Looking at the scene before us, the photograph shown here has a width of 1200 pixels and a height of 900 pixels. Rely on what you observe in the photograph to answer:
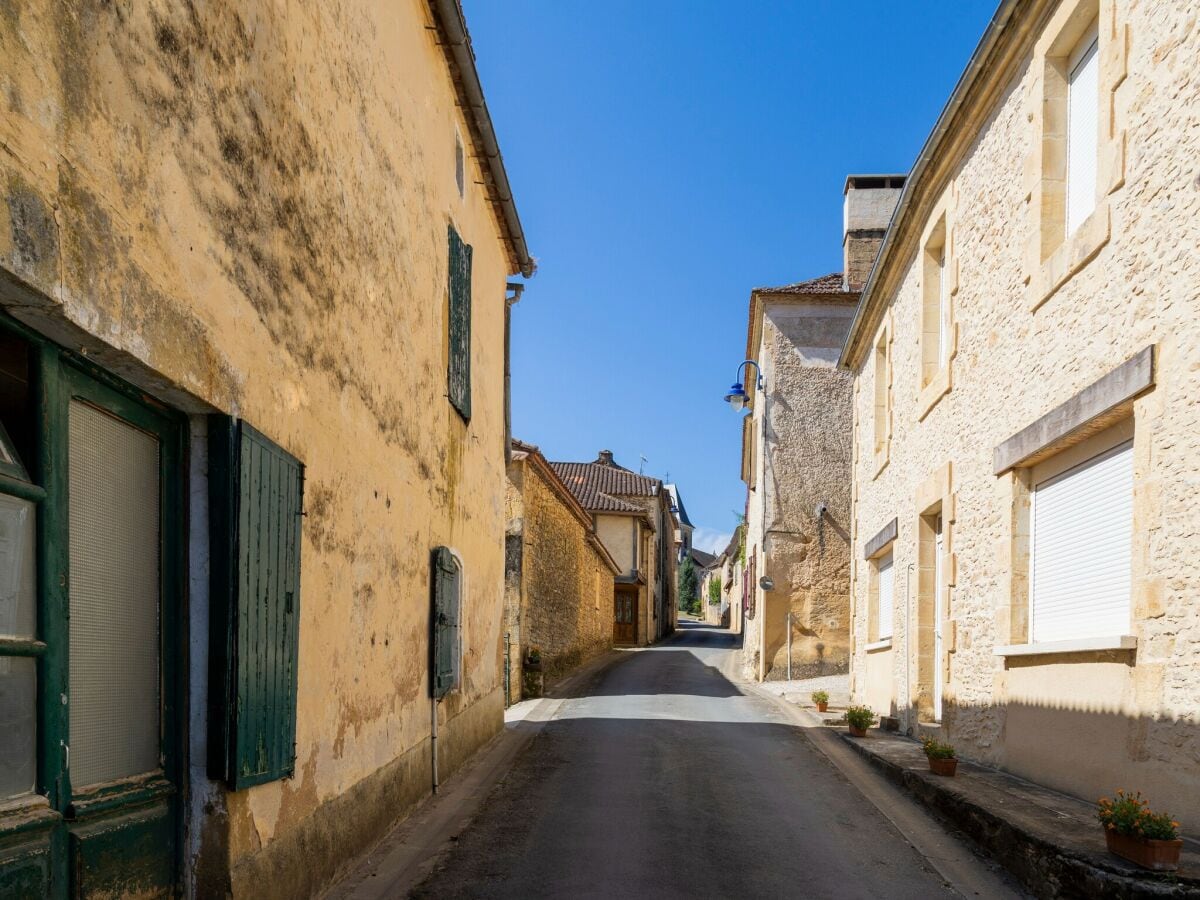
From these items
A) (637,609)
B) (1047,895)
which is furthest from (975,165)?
(637,609)

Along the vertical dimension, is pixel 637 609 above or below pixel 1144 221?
below

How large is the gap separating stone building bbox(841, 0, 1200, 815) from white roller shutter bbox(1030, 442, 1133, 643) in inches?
0.8

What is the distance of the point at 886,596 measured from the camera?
13656 mm

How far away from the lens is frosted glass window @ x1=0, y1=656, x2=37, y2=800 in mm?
2762

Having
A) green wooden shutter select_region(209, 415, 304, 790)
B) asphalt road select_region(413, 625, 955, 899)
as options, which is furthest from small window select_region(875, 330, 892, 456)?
green wooden shutter select_region(209, 415, 304, 790)

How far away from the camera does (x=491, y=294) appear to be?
1185 centimetres

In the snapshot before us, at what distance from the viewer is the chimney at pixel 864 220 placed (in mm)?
21781

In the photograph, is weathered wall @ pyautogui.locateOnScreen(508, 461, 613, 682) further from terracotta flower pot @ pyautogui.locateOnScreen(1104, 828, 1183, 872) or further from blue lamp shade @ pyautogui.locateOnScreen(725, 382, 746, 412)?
terracotta flower pot @ pyautogui.locateOnScreen(1104, 828, 1183, 872)

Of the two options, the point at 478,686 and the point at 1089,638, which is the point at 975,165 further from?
the point at 478,686

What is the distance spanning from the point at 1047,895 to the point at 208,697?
13.8 feet

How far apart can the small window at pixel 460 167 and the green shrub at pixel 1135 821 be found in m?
7.38

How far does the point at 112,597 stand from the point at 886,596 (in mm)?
11733

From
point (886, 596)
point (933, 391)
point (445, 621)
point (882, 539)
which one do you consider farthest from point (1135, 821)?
point (886, 596)

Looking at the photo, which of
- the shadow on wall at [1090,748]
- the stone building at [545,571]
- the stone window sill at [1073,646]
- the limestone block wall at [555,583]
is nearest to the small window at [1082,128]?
the stone window sill at [1073,646]
